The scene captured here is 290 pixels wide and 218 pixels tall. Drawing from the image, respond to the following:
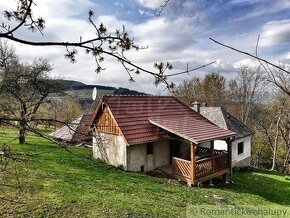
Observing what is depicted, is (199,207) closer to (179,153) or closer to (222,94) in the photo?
(179,153)

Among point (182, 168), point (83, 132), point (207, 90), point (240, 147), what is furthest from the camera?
point (207, 90)

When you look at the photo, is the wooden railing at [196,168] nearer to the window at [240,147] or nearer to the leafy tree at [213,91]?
the window at [240,147]

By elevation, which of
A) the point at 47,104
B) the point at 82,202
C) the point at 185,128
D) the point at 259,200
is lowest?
the point at 259,200

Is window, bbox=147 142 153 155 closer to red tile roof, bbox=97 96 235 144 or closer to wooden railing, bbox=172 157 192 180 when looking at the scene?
red tile roof, bbox=97 96 235 144

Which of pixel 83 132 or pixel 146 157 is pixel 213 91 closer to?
pixel 146 157

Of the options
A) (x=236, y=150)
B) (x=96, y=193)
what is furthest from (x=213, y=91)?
(x=96, y=193)

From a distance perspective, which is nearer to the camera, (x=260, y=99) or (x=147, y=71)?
(x=147, y=71)

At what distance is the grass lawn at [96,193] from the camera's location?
35.0ft

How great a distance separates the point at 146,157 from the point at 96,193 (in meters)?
6.65

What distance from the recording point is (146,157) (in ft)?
62.2

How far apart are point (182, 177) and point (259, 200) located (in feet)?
14.1

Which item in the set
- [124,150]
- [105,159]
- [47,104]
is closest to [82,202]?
[124,150]

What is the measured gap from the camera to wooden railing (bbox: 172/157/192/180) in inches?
683

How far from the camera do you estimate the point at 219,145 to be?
28453 mm
